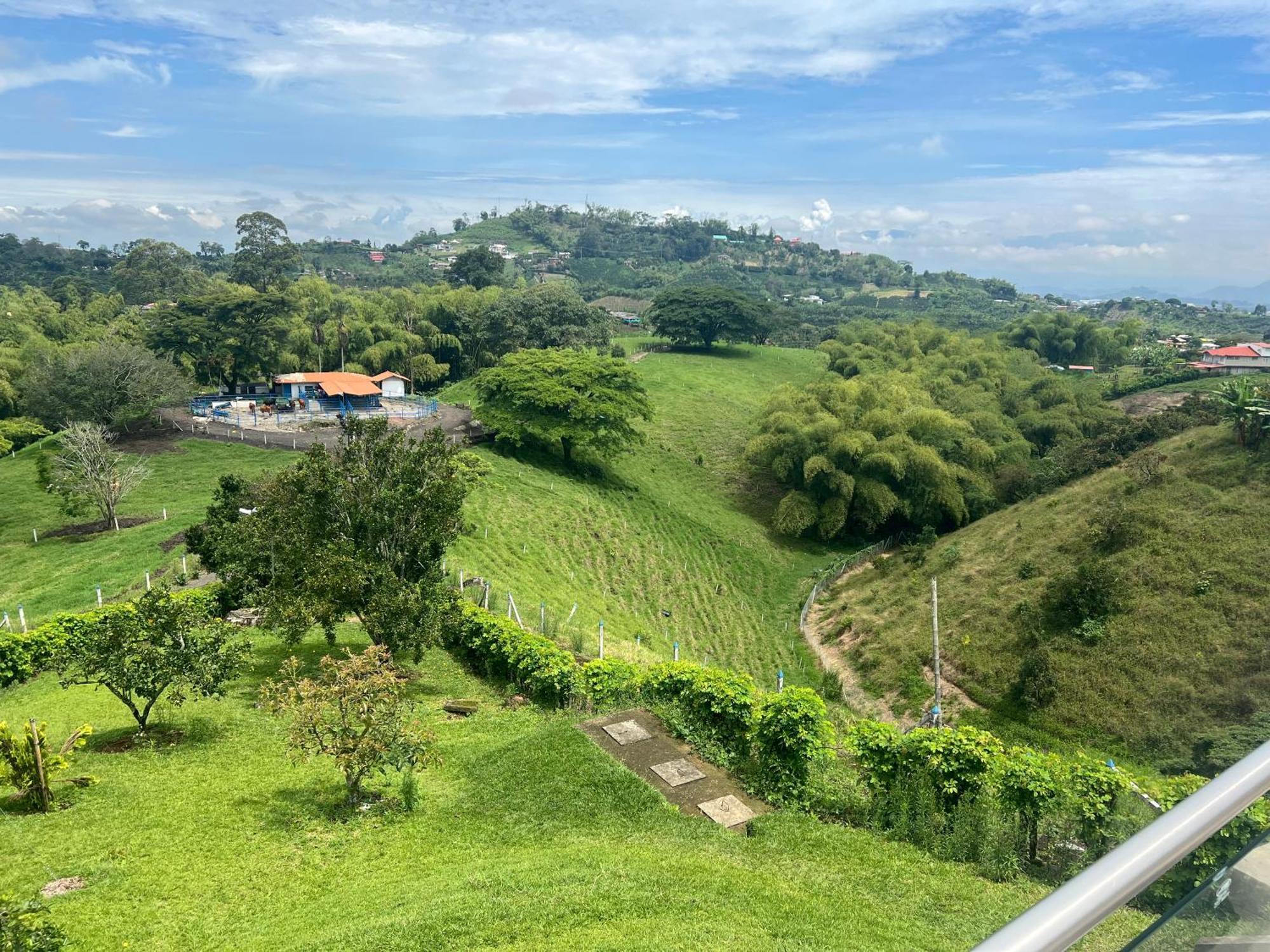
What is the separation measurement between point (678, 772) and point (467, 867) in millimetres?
3114

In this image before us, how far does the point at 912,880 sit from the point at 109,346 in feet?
124

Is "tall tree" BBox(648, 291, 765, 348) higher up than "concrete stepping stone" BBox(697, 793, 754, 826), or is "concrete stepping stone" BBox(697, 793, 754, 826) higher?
"tall tree" BBox(648, 291, 765, 348)

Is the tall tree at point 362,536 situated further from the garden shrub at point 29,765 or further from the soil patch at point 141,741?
the garden shrub at point 29,765

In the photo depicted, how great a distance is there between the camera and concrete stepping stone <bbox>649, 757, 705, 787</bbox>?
9.42m

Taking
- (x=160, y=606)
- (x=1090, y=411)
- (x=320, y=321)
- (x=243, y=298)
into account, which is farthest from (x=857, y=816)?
(x=320, y=321)

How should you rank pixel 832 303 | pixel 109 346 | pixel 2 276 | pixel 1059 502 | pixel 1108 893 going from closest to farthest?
pixel 1108 893, pixel 1059 502, pixel 109 346, pixel 2 276, pixel 832 303

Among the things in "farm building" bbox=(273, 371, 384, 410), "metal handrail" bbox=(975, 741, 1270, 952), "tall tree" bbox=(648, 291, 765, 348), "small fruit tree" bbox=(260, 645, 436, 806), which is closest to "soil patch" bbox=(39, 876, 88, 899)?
"small fruit tree" bbox=(260, 645, 436, 806)

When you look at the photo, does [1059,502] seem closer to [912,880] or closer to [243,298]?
[912,880]

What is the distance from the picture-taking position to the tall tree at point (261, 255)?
68.0 metres

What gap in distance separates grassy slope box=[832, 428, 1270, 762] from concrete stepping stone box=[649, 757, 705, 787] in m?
12.8

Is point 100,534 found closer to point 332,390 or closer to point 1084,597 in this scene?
point 332,390

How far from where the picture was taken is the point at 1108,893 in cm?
118

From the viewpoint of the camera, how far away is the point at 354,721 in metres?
9.09

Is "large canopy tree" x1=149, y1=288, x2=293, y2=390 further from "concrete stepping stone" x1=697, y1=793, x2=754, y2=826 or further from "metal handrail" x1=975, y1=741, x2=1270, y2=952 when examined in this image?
"metal handrail" x1=975, y1=741, x2=1270, y2=952
